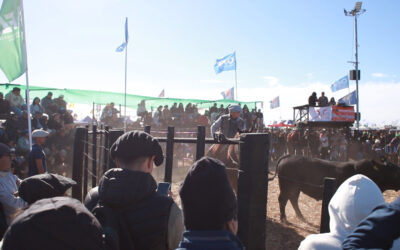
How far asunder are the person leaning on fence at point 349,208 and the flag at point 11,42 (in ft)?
19.5

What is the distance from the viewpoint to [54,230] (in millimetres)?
1091

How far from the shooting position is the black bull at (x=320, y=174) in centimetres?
632

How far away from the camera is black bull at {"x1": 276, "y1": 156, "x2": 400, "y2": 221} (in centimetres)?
632

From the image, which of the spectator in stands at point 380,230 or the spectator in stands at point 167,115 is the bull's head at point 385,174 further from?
the spectator in stands at point 167,115

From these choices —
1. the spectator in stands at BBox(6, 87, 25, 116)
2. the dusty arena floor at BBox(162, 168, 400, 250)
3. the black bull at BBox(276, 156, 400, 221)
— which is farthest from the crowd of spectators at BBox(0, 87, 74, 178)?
A: the black bull at BBox(276, 156, 400, 221)

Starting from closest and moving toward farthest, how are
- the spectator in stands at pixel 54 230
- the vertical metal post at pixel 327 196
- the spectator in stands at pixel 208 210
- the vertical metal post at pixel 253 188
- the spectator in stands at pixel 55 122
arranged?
the spectator in stands at pixel 54 230
the spectator in stands at pixel 208 210
the vertical metal post at pixel 253 188
the vertical metal post at pixel 327 196
the spectator in stands at pixel 55 122

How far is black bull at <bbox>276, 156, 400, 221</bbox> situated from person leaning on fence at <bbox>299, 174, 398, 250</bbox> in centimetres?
423

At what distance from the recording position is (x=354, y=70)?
84.5 feet

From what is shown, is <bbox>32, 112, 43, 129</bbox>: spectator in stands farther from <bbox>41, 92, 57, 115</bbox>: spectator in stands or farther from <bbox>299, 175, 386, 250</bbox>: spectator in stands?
<bbox>299, 175, 386, 250</bbox>: spectator in stands

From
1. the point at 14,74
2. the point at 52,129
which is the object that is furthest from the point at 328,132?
the point at 14,74

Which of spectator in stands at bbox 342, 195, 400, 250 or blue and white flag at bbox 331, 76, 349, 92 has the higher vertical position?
blue and white flag at bbox 331, 76, 349, 92

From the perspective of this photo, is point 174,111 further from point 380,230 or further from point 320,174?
point 380,230

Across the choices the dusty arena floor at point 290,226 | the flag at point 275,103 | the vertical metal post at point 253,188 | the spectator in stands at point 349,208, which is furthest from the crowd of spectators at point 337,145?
the spectator in stands at point 349,208

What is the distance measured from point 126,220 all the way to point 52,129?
10830 mm
